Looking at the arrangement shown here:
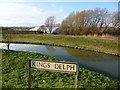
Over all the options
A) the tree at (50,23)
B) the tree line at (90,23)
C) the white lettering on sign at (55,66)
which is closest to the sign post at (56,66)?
the white lettering on sign at (55,66)

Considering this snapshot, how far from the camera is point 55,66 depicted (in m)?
3.28

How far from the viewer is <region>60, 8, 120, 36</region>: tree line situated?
2695cm

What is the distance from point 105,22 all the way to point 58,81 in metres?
26.6

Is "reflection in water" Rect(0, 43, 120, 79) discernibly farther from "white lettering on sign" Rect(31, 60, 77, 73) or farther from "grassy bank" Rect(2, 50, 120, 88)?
"white lettering on sign" Rect(31, 60, 77, 73)

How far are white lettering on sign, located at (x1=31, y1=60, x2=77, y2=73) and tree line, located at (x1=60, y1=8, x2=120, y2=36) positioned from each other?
958 inches

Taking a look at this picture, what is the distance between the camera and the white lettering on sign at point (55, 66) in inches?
125

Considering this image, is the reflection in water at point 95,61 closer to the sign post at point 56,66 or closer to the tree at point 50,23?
the sign post at point 56,66

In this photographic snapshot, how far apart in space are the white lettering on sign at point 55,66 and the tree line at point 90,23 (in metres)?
24.3

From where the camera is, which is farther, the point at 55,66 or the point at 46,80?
the point at 46,80

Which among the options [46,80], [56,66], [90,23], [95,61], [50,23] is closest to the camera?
[56,66]

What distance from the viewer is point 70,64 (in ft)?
10.4

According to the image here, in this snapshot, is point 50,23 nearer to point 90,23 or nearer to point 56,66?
point 90,23

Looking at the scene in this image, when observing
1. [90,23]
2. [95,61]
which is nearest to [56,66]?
[95,61]

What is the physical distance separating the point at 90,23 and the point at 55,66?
26.6 meters
